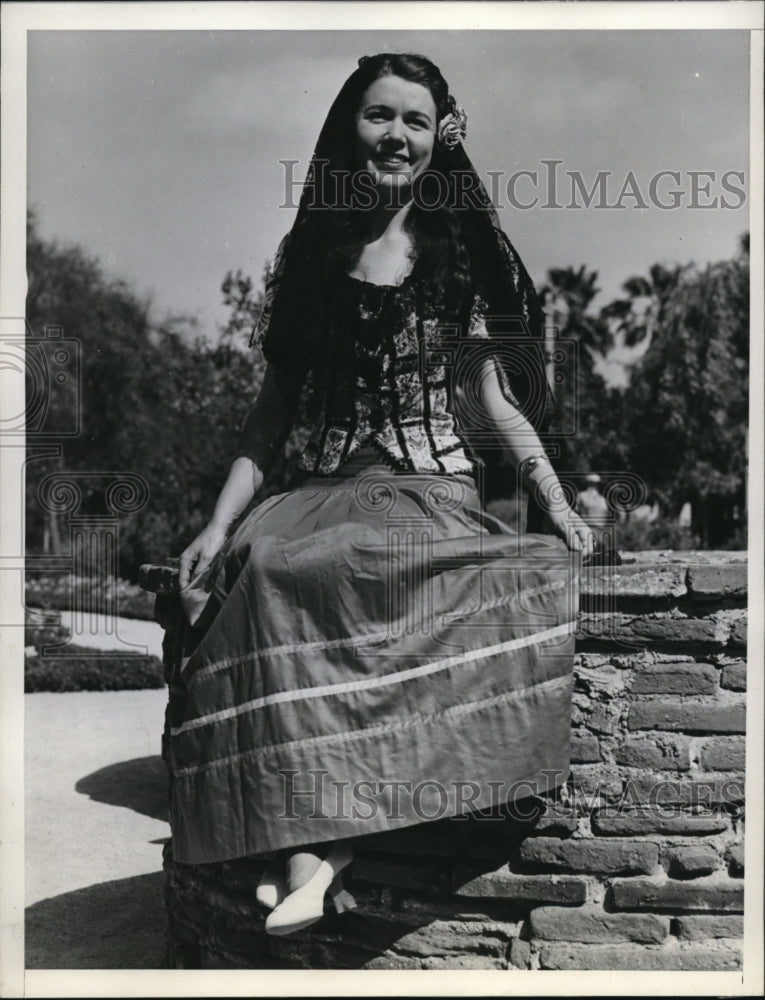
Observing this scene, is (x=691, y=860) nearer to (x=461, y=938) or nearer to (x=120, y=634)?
(x=461, y=938)

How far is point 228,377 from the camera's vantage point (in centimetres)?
1445

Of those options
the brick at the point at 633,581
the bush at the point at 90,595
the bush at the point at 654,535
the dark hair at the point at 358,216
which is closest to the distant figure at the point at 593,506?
the bush at the point at 654,535

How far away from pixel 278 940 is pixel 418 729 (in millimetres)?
814

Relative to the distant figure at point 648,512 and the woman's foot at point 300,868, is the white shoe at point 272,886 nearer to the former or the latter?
the woman's foot at point 300,868

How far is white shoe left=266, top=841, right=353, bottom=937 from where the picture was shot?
2916 mm

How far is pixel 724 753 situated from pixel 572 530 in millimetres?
741

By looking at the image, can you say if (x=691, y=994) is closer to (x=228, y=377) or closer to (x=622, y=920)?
(x=622, y=920)

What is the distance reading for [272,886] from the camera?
310 centimetres

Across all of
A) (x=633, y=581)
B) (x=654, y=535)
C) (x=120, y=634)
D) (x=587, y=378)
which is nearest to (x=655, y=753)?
(x=633, y=581)

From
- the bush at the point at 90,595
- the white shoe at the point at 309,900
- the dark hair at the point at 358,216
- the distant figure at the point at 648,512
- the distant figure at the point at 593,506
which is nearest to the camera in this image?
the white shoe at the point at 309,900

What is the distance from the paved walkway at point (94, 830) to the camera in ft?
13.8

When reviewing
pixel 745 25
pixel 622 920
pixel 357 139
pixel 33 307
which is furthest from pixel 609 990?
pixel 33 307

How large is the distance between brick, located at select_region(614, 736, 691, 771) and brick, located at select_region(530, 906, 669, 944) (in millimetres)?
395

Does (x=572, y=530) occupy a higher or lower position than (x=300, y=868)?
higher
